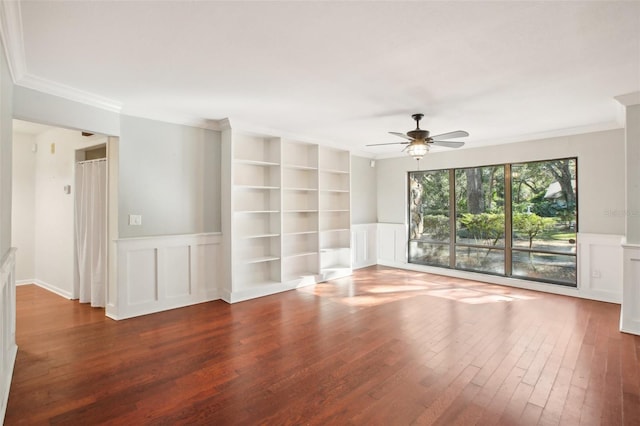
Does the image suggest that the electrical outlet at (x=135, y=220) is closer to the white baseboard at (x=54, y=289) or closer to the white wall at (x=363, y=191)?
the white baseboard at (x=54, y=289)

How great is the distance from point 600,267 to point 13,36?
7116 millimetres

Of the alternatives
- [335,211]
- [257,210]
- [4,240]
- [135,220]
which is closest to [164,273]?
[135,220]

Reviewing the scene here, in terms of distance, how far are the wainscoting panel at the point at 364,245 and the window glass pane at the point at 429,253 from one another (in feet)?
2.83

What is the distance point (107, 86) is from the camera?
3.22m

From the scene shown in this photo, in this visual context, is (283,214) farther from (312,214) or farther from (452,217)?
(452,217)

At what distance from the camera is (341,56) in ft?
8.41

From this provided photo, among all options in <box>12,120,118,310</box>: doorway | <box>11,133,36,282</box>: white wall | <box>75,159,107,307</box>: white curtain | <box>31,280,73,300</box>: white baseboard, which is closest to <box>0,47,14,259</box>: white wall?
<box>75,159,107,307</box>: white curtain

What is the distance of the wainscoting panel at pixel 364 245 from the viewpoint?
6910mm

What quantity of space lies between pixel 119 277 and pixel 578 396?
4689 millimetres

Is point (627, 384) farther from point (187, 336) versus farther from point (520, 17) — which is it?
point (187, 336)

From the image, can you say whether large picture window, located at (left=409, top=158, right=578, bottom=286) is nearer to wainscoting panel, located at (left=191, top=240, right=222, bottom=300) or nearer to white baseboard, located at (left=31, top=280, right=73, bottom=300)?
wainscoting panel, located at (left=191, top=240, right=222, bottom=300)

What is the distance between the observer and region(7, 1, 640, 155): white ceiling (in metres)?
2.00

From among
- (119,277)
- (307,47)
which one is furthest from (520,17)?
(119,277)

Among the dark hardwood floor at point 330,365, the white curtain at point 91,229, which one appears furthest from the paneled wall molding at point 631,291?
the white curtain at point 91,229
